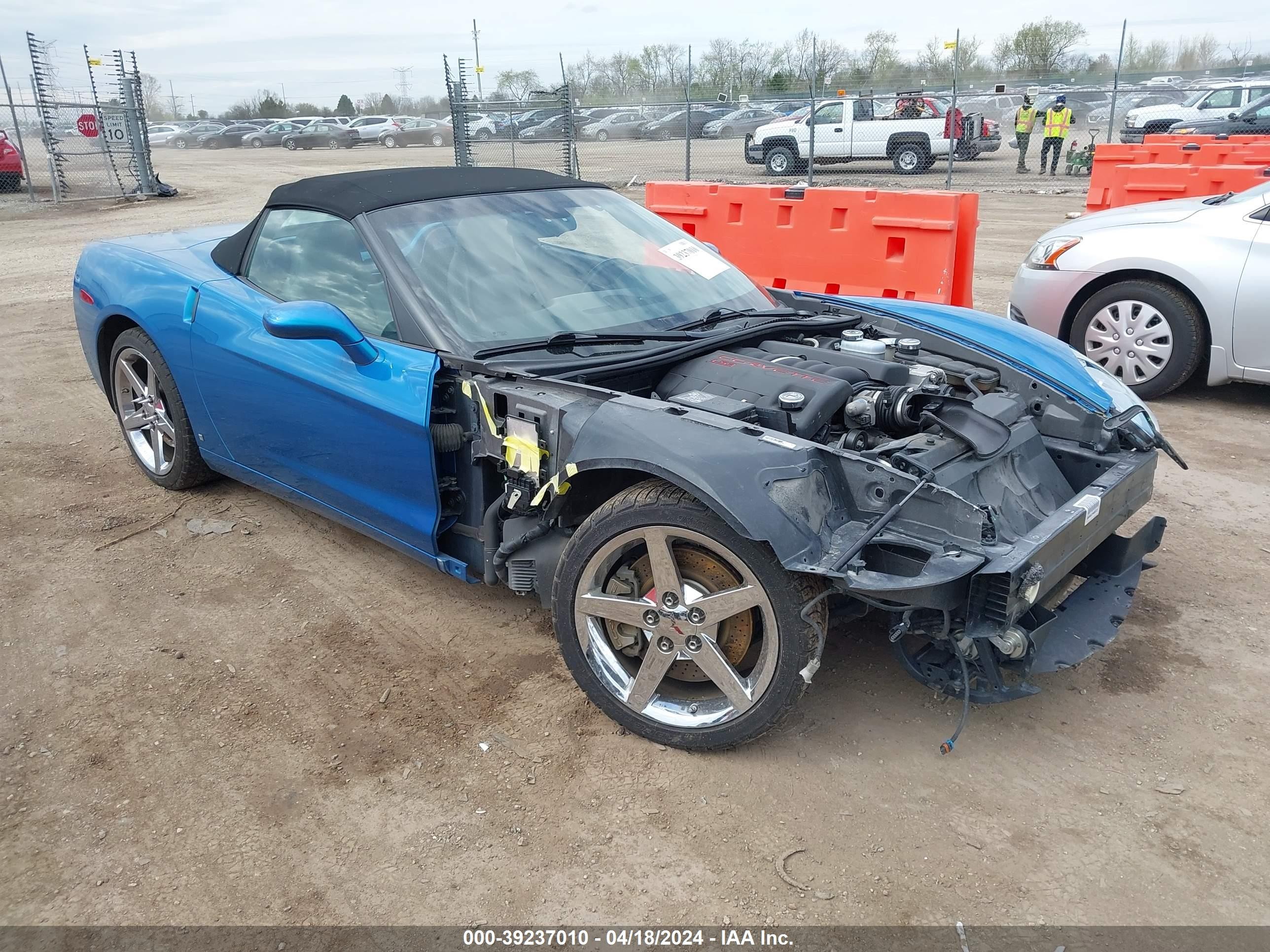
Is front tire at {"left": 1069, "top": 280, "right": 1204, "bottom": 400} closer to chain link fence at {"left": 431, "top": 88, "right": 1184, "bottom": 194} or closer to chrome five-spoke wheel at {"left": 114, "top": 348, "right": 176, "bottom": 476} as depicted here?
chrome five-spoke wheel at {"left": 114, "top": 348, "right": 176, "bottom": 476}

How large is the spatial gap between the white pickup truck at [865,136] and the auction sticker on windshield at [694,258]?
1683cm

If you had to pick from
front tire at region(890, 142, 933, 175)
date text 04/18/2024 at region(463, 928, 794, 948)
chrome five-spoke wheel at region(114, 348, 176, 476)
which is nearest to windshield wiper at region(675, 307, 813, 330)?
date text 04/18/2024 at region(463, 928, 794, 948)

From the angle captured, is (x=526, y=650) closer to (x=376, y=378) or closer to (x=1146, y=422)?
(x=376, y=378)

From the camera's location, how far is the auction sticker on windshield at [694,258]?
155 inches

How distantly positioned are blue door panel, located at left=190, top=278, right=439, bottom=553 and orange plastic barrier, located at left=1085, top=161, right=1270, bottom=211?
747cm

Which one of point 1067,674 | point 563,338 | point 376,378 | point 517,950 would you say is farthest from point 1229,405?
point 517,950

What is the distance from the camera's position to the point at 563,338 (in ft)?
10.7

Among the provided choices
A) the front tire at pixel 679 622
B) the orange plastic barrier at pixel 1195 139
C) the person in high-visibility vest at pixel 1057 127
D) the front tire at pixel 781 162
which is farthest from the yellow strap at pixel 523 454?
the person in high-visibility vest at pixel 1057 127

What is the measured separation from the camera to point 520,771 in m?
2.74

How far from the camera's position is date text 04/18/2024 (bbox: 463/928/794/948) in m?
2.18

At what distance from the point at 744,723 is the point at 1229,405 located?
15.3 ft

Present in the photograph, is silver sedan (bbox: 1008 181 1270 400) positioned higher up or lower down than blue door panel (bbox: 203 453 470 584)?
higher up

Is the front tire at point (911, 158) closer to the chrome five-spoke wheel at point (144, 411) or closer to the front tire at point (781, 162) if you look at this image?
the front tire at point (781, 162)

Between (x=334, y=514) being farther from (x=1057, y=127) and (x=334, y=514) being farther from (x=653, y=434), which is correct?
(x=1057, y=127)
